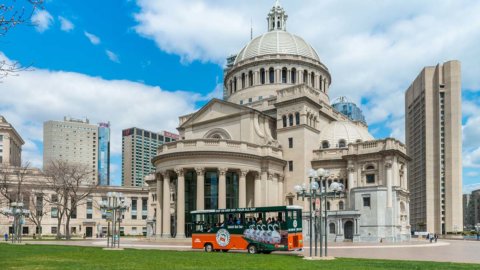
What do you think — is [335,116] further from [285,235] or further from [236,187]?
[285,235]

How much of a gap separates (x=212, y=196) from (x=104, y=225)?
55.1 m

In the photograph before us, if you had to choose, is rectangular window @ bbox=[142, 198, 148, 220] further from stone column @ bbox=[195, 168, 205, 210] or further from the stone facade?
stone column @ bbox=[195, 168, 205, 210]

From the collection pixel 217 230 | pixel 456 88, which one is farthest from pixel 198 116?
pixel 456 88

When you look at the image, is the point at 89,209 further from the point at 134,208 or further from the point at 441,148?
the point at 441,148

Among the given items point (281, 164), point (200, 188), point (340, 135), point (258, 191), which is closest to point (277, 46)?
point (340, 135)

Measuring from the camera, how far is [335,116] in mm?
84875

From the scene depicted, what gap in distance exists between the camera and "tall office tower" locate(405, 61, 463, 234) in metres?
144

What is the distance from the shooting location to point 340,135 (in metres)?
75.2

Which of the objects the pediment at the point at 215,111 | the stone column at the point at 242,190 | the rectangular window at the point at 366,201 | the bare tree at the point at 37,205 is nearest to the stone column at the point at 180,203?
the stone column at the point at 242,190

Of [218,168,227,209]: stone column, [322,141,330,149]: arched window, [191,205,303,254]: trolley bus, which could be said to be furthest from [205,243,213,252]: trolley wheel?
[322,141,330,149]: arched window

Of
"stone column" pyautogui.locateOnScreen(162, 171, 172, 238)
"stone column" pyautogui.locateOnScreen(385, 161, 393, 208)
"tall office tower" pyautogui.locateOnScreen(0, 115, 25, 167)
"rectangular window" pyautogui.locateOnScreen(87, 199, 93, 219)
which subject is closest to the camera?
"stone column" pyautogui.locateOnScreen(385, 161, 393, 208)

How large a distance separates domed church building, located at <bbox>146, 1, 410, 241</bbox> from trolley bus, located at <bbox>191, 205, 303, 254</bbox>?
21.6 meters

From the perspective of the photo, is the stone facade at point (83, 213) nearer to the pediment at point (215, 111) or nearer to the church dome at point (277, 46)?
the pediment at point (215, 111)

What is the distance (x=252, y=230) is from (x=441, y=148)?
124 metres
